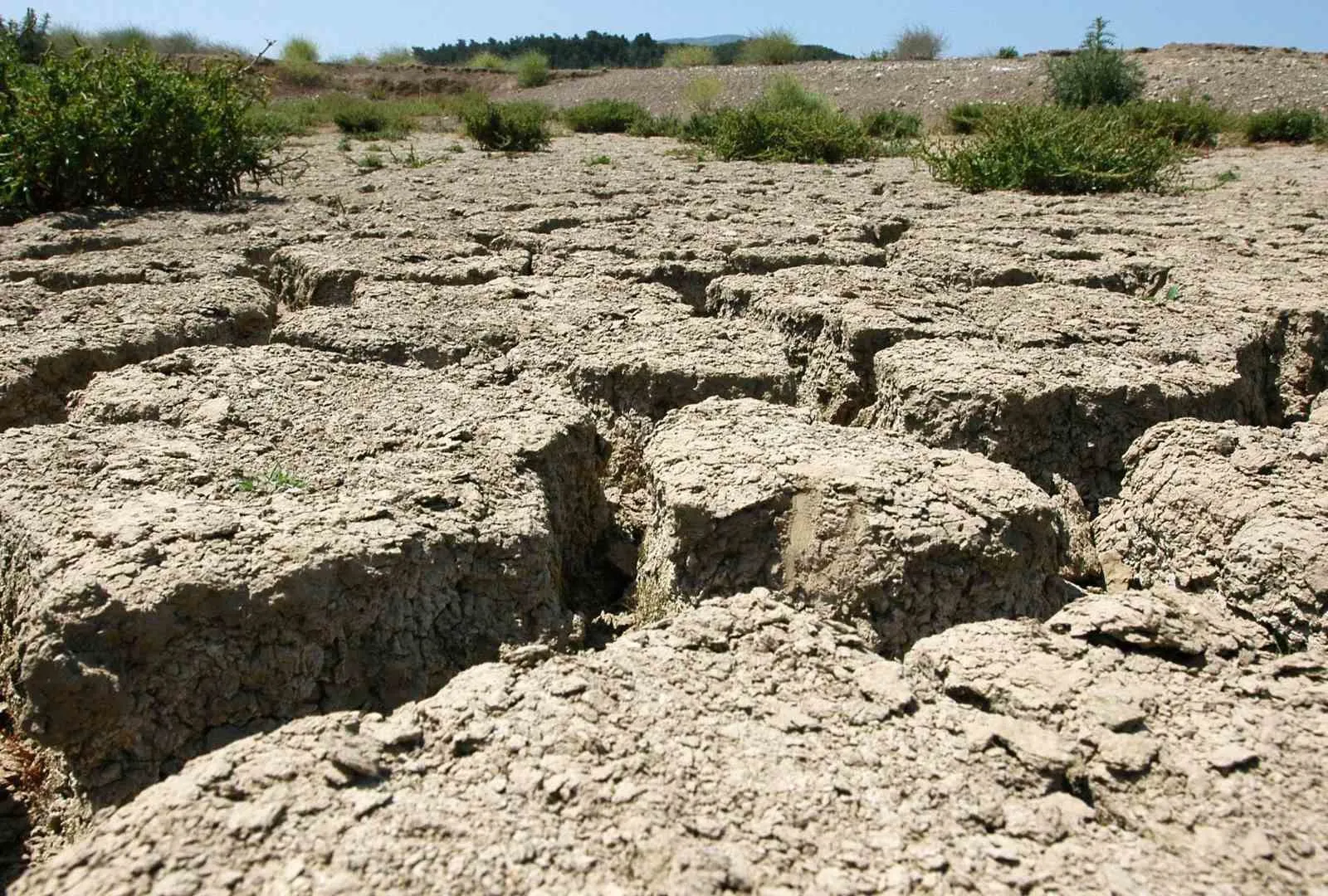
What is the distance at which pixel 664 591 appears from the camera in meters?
1.48

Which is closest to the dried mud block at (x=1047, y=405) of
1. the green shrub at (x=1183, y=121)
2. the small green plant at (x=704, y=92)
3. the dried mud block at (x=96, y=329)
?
the dried mud block at (x=96, y=329)

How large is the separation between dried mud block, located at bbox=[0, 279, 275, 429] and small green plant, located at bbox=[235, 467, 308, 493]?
2.55 feet

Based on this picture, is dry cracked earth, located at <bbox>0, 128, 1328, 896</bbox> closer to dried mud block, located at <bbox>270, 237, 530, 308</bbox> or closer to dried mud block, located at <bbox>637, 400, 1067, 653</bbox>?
dried mud block, located at <bbox>637, 400, 1067, 653</bbox>

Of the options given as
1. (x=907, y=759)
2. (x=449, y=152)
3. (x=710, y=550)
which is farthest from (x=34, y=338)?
(x=449, y=152)

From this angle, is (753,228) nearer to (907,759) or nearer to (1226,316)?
(1226,316)

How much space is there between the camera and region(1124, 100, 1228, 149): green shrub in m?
7.10

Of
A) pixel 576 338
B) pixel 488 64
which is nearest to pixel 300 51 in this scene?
pixel 488 64

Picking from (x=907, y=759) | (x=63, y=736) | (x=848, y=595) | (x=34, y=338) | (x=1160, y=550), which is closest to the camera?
(x=907, y=759)

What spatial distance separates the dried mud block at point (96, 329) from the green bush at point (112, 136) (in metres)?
1.39

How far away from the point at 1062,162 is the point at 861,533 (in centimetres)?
370

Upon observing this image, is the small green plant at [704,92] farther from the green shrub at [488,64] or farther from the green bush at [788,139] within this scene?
the green bush at [788,139]

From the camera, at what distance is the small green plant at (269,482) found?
1.49 meters

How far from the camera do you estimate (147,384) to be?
6.25 feet

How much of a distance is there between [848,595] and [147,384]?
137cm
